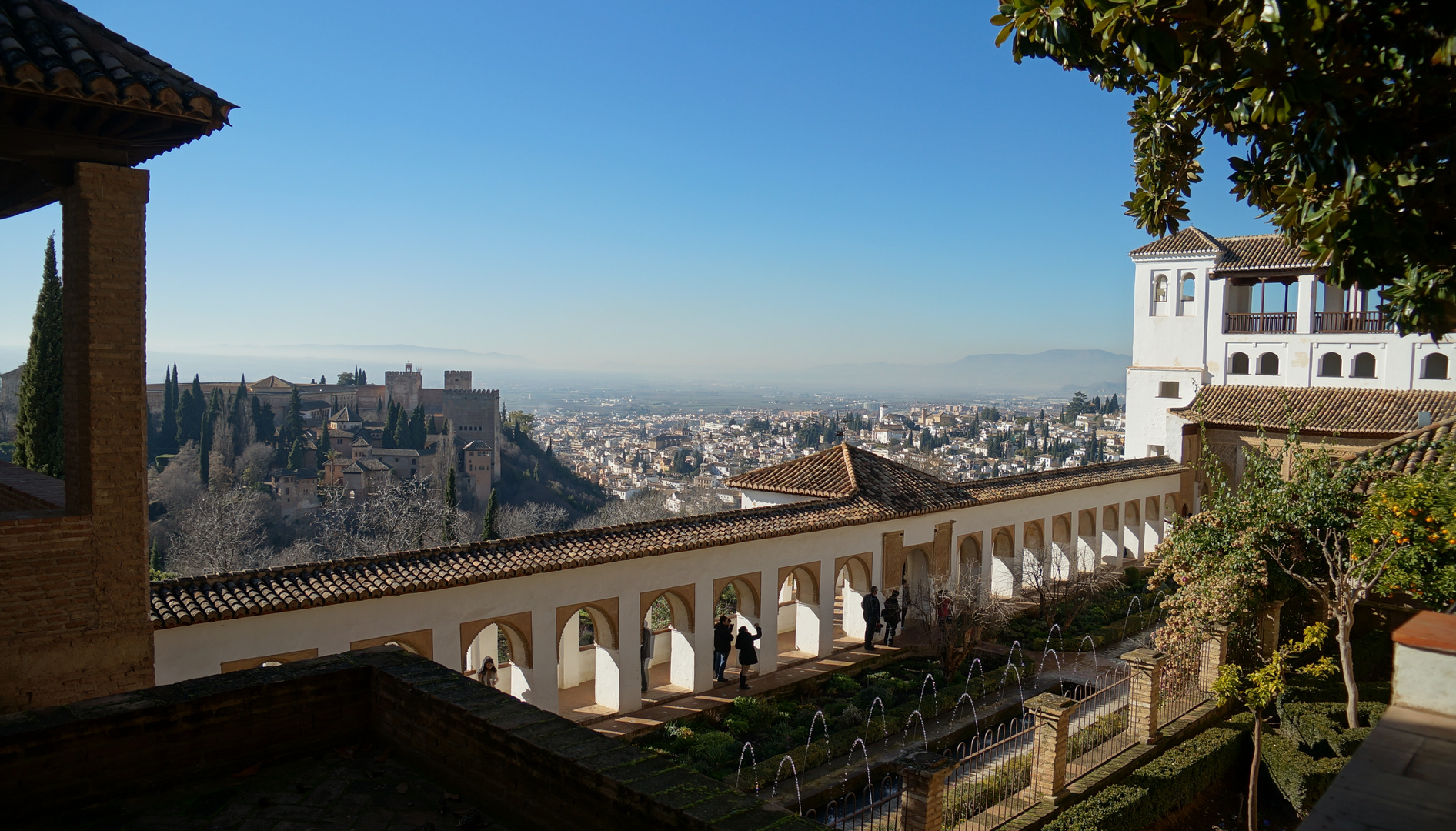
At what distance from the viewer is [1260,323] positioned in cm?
2678

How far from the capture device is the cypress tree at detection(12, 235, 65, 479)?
16844 mm

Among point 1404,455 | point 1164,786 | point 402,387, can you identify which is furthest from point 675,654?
point 402,387

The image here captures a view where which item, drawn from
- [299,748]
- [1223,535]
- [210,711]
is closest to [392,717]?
[299,748]

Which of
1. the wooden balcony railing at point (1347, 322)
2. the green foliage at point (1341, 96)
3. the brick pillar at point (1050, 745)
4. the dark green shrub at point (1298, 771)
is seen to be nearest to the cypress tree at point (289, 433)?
the wooden balcony railing at point (1347, 322)

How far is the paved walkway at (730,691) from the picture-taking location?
11203 mm

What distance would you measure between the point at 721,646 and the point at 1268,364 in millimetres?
21513

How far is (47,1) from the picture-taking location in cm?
623

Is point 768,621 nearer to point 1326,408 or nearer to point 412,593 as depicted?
point 412,593

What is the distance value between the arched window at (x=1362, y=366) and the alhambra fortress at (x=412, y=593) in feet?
3.59

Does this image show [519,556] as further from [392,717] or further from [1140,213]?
[1140,213]

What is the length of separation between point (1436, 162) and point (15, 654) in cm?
809

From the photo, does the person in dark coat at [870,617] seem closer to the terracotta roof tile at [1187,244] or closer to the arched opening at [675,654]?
the arched opening at [675,654]

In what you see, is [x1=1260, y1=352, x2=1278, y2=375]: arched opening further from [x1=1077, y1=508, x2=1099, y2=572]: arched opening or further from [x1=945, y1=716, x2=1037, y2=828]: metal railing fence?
[x1=945, y1=716, x2=1037, y2=828]: metal railing fence

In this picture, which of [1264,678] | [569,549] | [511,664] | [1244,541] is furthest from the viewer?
[511,664]
